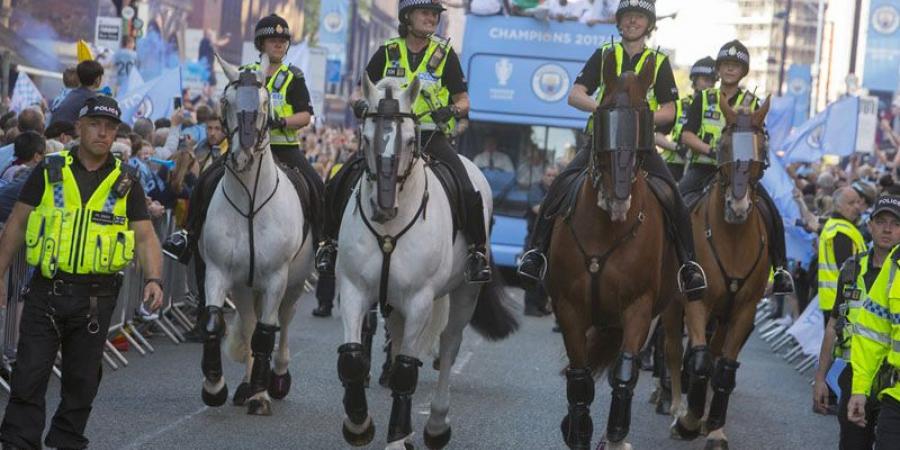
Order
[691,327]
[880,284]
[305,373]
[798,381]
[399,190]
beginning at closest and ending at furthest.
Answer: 1. [880,284]
2. [399,190]
3. [691,327]
4. [305,373]
5. [798,381]

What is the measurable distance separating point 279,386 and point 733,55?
4264 millimetres

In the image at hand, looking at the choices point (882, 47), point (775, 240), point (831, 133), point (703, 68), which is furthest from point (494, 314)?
point (882, 47)

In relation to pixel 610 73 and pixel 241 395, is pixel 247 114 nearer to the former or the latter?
pixel 241 395

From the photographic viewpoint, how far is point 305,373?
14.7 meters

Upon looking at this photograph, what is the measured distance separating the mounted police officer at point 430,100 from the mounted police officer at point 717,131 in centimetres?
227

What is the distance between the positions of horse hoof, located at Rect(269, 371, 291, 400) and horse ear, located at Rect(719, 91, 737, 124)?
3805mm

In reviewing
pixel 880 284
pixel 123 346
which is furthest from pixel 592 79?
pixel 123 346

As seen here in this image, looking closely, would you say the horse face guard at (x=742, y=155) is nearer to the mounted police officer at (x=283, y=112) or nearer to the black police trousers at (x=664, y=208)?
the black police trousers at (x=664, y=208)

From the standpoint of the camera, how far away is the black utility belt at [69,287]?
8.76 meters

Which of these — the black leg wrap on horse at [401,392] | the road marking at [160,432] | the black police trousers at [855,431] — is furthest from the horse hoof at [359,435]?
the black police trousers at [855,431]

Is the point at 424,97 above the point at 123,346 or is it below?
above

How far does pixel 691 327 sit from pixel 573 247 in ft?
6.48

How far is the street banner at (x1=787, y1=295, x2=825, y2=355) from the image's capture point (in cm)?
1800

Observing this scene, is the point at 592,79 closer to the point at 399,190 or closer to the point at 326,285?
the point at 399,190
